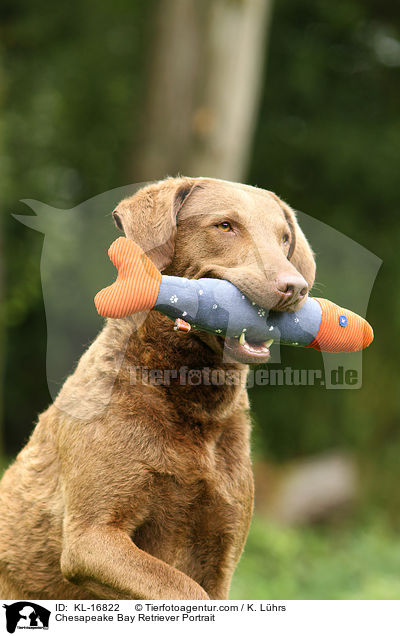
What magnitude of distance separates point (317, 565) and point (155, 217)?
22.7ft

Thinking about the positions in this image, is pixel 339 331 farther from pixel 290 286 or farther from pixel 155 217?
pixel 155 217

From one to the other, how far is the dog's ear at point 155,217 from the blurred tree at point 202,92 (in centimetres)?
493

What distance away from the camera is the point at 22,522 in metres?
3.69

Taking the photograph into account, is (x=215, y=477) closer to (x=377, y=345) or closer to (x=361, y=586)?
(x=361, y=586)

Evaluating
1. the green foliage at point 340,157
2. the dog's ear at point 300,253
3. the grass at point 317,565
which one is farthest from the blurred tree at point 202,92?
the dog's ear at point 300,253

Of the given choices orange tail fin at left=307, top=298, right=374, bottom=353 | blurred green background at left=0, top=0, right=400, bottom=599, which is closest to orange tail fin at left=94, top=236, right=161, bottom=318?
orange tail fin at left=307, top=298, right=374, bottom=353

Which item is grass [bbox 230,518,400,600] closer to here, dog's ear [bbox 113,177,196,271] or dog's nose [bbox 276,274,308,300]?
dog's ear [bbox 113,177,196,271]

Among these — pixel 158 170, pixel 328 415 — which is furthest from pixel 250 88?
pixel 328 415

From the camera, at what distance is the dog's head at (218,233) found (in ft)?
11.3

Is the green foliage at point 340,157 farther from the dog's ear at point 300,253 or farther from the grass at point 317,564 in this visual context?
the dog's ear at point 300,253

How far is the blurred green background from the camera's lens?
11.1 meters
